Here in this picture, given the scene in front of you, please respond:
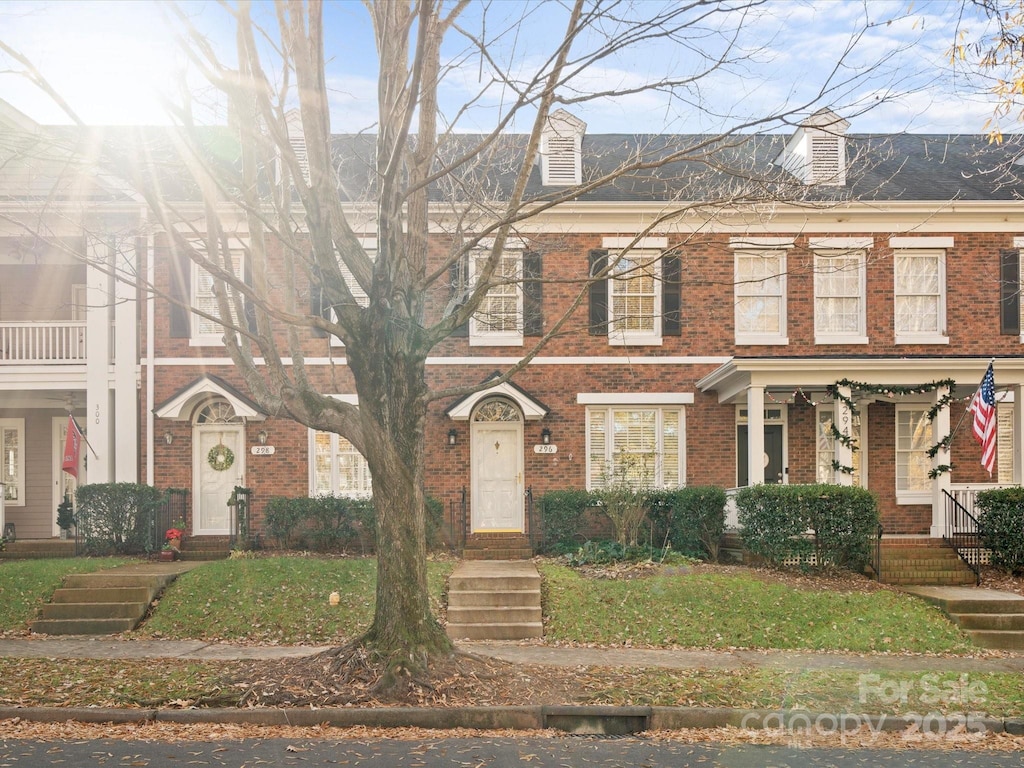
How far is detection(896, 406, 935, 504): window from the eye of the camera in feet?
61.2

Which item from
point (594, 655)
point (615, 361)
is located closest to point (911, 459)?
point (615, 361)

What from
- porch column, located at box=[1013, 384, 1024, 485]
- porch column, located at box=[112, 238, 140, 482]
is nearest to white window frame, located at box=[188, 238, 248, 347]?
porch column, located at box=[112, 238, 140, 482]

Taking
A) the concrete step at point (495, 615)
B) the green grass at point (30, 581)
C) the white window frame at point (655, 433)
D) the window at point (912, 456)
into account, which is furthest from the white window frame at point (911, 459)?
the green grass at point (30, 581)

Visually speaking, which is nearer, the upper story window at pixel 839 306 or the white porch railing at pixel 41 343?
the white porch railing at pixel 41 343

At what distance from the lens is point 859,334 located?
18641mm

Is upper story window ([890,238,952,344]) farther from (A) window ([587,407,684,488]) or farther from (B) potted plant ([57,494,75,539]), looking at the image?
(B) potted plant ([57,494,75,539])

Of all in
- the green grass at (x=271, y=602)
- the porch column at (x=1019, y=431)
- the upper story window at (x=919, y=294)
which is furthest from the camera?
the upper story window at (x=919, y=294)

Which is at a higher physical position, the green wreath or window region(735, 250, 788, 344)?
window region(735, 250, 788, 344)

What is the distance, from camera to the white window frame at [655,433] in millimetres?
18469

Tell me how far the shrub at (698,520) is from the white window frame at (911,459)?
3.96m

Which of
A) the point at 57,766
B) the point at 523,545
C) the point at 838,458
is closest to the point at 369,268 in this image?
the point at 57,766

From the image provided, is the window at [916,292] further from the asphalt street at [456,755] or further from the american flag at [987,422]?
the asphalt street at [456,755]

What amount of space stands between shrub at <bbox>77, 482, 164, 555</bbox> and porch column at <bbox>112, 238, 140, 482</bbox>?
114cm

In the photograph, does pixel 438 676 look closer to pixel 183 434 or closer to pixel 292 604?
pixel 292 604
